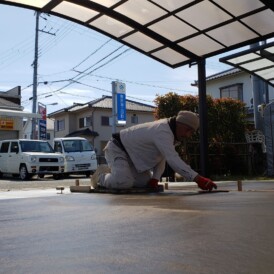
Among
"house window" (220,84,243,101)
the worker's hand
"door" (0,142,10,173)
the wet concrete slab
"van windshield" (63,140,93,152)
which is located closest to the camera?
the wet concrete slab

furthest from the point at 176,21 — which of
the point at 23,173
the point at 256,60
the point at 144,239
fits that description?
the point at 23,173

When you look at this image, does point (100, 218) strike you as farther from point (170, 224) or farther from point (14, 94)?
point (14, 94)

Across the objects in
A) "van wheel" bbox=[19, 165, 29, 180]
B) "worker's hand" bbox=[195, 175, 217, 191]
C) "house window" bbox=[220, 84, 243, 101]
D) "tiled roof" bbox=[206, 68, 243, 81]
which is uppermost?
"tiled roof" bbox=[206, 68, 243, 81]

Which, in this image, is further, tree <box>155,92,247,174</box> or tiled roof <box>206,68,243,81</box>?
tiled roof <box>206,68,243,81</box>

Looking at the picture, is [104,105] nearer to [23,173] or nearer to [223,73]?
[223,73]

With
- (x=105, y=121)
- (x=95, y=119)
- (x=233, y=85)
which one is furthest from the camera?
(x=105, y=121)

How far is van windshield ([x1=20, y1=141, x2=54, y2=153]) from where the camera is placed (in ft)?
55.4

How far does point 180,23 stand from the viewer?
7879mm

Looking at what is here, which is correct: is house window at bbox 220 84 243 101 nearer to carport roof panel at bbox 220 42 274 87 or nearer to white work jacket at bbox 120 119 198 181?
carport roof panel at bbox 220 42 274 87

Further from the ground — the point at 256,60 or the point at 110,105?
the point at 110,105

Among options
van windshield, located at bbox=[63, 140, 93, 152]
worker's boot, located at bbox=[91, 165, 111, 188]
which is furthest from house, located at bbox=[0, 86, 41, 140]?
worker's boot, located at bbox=[91, 165, 111, 188]

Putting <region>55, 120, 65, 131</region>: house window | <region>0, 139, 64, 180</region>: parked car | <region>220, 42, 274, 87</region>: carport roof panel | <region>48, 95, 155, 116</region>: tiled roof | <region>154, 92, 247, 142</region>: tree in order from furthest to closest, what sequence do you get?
<region>55, 120, 65, 131</region>: house window → <region>48, 95, 155, 116</region>: tiled roof → <region>0, 139, 64, 180</region>: parked car → <region>154, 92, 247, 142</region>: tree → <region>220, 42, 274, 87</region>: carport roof panel

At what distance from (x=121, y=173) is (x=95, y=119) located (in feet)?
119

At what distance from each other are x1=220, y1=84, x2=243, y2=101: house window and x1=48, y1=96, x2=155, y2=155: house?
14.7 m
